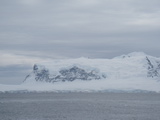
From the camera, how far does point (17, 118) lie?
51.8 m

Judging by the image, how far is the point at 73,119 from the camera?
50.6 m

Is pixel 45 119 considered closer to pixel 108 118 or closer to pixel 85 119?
pixel 85 119

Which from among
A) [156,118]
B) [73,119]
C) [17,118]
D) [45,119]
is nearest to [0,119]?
[17,118]

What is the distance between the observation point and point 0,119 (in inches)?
1972

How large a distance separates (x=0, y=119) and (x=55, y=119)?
7826 mm

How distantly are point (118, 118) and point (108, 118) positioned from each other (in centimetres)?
149

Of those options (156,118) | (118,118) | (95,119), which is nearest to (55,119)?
(95,119)

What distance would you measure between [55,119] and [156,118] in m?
14.8

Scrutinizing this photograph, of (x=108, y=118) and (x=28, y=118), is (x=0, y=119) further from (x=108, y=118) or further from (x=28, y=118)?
(x=108, y=118)

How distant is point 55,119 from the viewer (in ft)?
165

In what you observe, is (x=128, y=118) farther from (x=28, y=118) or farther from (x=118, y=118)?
(x=28, y=118)

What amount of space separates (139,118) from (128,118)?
5.27 feet

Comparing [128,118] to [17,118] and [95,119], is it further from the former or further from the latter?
[17,118]

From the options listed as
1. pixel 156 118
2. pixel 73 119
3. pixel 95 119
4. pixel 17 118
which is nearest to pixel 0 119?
pixel 17 118
